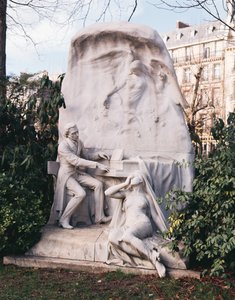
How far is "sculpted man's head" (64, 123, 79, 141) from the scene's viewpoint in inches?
298

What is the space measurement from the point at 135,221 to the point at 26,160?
2.38 meters

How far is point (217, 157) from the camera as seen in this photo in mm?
6289

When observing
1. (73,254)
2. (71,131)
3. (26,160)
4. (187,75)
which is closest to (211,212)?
(73,254)

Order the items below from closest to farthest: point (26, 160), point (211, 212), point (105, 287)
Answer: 1. point (105, 287)
2. point (211, 212)
3. point (26, 160)

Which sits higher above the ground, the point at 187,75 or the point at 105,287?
the point at 187,75

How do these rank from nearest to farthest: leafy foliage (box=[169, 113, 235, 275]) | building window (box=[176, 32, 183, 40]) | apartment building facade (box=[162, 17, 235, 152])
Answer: leafy foliage (box=[169, 113, 235, 275]) → apartment building facade (box=[162, 17, 235, 152]) → building window (box=[176, 32, 183, 40])

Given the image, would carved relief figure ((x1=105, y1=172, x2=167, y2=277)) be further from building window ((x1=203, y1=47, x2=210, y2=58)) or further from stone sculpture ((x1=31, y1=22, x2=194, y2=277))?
building window ((x1=203, y1=47, x2=210, y2=58))

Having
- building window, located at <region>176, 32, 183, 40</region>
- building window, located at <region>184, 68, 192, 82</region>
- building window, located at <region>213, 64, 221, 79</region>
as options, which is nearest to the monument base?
building window, located at <region>184, 68, 192, 82</region>

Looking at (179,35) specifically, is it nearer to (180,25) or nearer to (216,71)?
(180,25)

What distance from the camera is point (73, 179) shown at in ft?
25.0

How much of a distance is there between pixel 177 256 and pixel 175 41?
42.2 m

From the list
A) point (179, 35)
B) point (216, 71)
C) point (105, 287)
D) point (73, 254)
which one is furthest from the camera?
point (179, 35)

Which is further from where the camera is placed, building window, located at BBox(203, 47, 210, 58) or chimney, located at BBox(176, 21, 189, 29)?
chimney, located at BBox(176, 21, 189, 29)

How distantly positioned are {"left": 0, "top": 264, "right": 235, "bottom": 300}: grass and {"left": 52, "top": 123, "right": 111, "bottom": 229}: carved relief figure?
133 cm
